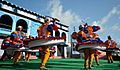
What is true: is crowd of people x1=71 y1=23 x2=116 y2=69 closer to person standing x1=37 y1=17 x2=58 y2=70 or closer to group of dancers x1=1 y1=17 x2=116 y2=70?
group of dancers x1=1 y1=17 x2=116 y2=70

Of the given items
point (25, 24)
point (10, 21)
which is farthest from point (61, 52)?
point (10, 21)

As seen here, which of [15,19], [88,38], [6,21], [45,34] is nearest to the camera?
[45,34]

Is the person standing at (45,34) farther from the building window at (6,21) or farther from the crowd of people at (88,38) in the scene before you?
the building window at (6,21)

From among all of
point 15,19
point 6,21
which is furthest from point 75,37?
point 6,21

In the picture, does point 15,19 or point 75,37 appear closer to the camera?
point 75,37

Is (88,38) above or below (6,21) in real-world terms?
below

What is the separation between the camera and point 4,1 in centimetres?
1741

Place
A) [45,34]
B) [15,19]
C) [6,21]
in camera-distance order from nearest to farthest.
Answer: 1. [45,34]
2. [15,19]
3. [6,21]

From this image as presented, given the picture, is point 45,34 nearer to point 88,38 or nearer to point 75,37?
point 75,37

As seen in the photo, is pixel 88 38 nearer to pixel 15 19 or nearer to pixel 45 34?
pixel 45 34

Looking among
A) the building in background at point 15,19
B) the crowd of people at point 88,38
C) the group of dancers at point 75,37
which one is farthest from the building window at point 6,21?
the crowd of people at point 88,38

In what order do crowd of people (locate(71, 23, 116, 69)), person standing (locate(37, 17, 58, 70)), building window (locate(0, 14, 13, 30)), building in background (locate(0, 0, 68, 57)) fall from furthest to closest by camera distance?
building window (locate(0, 14, 13, 30))
building in background (locate(0, 0, 68, 57))
crowd of people (locate(71, 23, 116, 69))
person standing (locate(37, 17, 58, 70))

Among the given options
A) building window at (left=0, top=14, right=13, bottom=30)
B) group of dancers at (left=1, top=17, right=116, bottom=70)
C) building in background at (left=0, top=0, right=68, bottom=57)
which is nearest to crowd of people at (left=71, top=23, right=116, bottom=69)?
group of dancers at (left=1, top=17, right=116, bottom=70)

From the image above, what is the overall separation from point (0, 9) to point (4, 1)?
37.7 inches
